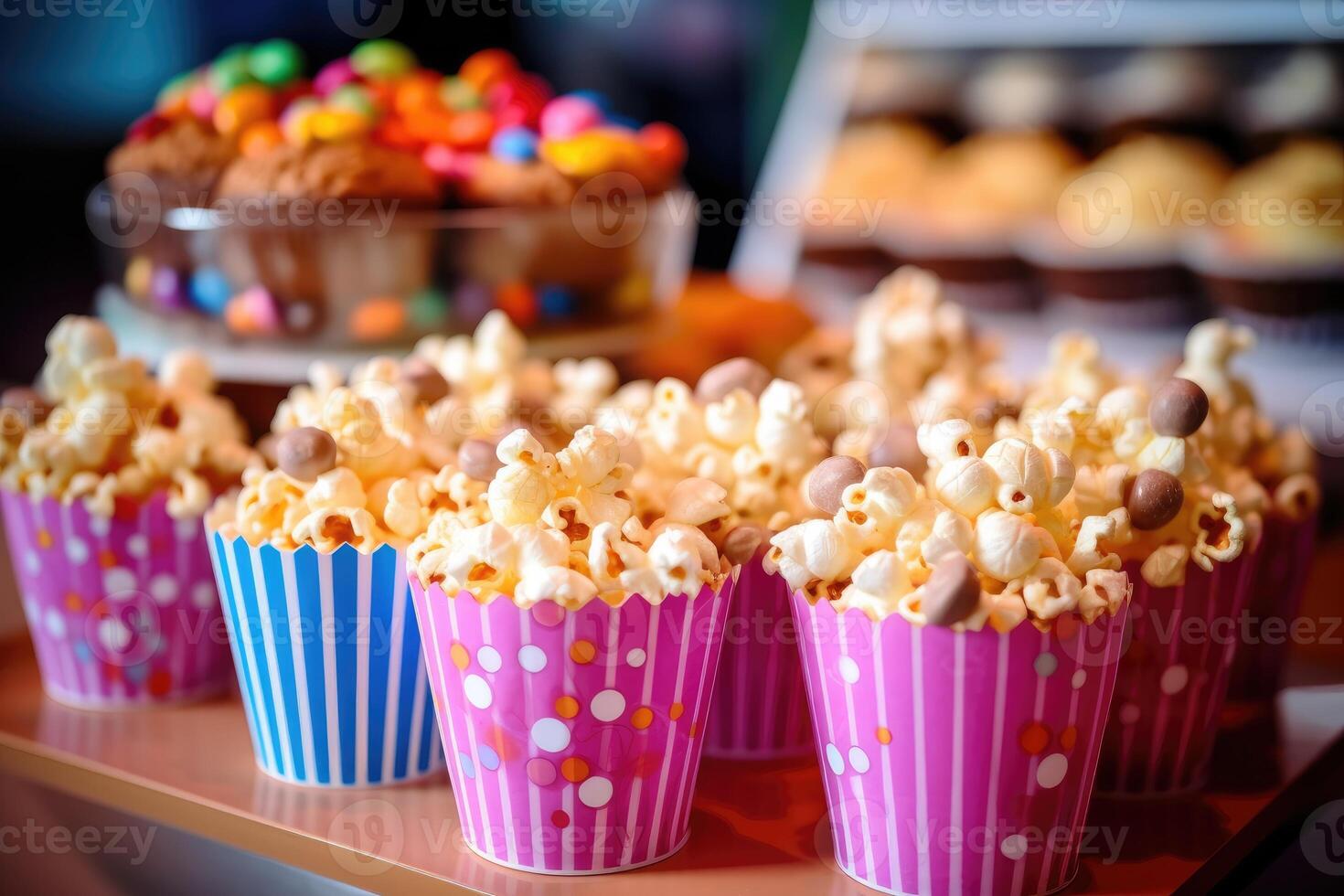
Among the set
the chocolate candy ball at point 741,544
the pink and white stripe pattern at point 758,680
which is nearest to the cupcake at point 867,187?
the pink and white stripe pattern at point 758,680

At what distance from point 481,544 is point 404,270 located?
71 centimetres

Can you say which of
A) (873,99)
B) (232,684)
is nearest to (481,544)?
(232,684)

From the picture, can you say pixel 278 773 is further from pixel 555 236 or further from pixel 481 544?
pixel 555 236

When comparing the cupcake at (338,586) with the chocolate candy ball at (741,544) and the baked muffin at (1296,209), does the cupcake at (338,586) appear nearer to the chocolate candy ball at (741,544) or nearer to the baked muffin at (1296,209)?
the chocolate candy ball at (741,544)

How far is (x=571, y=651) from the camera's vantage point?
917mm

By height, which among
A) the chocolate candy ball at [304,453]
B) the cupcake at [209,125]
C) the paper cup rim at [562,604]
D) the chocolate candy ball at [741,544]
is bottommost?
the paper cup rim at [562,604]

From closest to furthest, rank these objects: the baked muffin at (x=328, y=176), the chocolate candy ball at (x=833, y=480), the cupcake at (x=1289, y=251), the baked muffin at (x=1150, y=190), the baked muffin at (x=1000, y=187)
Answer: the chocolate candy ball at (x=833, y=480), the baked muffin at (x=328, y=176), the cupcake at (x=1289, y=251), the baked muffin at (x=1150, y=190), the baked muffin at (x=1000, y=187)

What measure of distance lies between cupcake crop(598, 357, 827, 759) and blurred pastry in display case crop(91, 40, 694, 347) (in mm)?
449

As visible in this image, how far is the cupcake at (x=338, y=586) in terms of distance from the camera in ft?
3.44

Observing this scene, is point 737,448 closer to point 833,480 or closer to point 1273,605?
point 833,480

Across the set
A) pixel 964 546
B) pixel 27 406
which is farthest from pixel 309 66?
pixel 964 546

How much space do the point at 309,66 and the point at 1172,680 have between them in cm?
198

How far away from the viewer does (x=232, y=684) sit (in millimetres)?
1335

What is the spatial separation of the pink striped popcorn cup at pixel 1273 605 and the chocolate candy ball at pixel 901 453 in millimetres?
347
